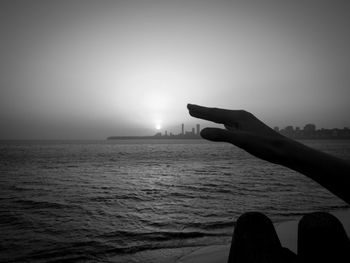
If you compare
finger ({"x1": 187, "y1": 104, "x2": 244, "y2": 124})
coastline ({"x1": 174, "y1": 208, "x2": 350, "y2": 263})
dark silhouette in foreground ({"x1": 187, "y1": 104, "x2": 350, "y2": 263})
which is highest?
finger ({"x1": 187, "y1": 104, "x2": 244, "y2": 124})

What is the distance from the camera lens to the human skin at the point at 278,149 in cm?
114

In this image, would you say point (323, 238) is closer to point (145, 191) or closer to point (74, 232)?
point (74, 232)

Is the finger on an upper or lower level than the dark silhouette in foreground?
upper

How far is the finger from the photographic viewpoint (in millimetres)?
1817

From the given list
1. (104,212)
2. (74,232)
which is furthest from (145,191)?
(74,232)

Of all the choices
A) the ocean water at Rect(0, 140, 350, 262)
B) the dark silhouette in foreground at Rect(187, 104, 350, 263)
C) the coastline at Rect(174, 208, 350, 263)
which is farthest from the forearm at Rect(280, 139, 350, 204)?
the ocean water at Rect(0, 140, 350, 262)

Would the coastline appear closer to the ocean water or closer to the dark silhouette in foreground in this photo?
the ocean water

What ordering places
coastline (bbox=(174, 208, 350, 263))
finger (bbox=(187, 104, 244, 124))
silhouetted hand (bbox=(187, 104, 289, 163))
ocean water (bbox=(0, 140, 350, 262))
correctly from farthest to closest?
ocean water (bbox=(0, 140, 350, 262))
coastline (bbox=(174, 208, 350, 263))
finger (bbox=(187, 104, 244, 124))
silhouetted hand (bbox=(187, 104, 289, 163))

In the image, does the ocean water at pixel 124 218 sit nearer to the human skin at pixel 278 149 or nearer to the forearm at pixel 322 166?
the human skin at pixel 278 149

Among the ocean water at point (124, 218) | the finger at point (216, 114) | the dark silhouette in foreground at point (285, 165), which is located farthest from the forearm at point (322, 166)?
the ocean water at point (124, 218)

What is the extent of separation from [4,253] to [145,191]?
34.5 ft

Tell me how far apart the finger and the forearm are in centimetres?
53

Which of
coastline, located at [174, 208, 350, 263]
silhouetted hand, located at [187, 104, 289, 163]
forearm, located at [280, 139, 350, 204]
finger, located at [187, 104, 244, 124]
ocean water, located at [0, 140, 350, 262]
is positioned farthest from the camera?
ocean water, located at [0, 140, 350, 262]

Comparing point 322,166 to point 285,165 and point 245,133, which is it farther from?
point 245,133
